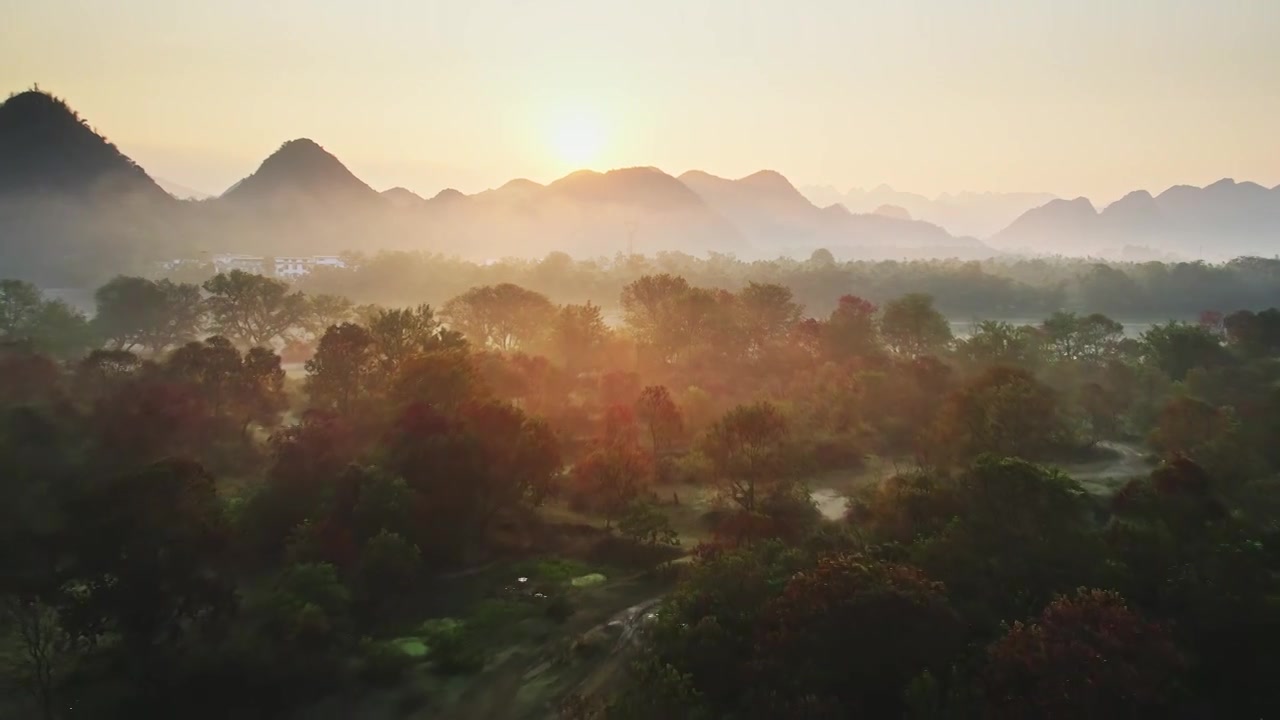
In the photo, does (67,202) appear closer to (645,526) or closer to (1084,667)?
(645,526)

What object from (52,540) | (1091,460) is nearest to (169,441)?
(52,540)

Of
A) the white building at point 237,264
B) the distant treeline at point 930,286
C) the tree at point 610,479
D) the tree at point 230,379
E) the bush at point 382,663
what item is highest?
the white building at point 237,264

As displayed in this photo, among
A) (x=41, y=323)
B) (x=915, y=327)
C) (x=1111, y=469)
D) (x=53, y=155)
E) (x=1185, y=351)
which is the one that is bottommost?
(x=1111, y=469)

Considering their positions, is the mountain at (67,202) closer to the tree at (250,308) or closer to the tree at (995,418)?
the tree at (250,308)

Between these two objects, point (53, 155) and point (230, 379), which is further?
point (53, 155)

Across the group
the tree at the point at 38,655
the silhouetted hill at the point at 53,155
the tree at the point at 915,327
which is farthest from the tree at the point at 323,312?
the silhouetted hill at the point at 53,155

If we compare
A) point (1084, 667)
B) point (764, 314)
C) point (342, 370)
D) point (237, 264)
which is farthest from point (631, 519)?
point (237, 264)

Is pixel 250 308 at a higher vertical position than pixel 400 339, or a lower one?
higher
